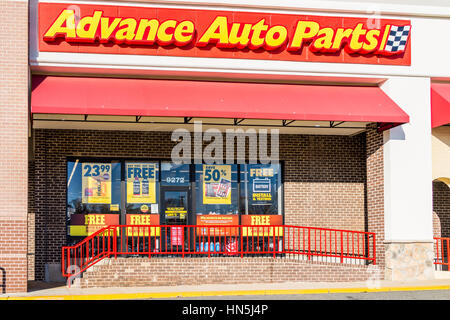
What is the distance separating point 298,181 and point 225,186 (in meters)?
2.22

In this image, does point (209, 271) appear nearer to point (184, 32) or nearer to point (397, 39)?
point (184, 32)

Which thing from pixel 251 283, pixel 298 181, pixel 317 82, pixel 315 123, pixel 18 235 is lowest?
pixel 251 283

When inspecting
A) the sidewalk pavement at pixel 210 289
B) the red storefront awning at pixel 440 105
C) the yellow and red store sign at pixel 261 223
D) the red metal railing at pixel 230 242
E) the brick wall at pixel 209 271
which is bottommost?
the sidewalk pavement at pixel 210 289

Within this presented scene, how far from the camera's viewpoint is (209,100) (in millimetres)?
17562

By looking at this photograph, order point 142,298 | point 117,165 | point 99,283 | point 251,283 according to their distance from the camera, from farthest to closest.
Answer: point 117,165, point 251,283, point 99,283, point 142,298

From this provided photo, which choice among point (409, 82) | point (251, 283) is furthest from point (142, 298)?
point (409, 82)

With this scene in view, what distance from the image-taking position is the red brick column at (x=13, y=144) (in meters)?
15.7

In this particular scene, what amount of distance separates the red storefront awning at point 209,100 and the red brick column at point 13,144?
21.5 inches

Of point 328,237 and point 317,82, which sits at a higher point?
point 317,82

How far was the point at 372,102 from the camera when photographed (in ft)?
60.7

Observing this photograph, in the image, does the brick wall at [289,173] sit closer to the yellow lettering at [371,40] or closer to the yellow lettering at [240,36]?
the yellow lettering at [371,40]

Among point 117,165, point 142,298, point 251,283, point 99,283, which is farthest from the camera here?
point 117,165

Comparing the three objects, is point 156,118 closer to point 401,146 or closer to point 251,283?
point 251,283

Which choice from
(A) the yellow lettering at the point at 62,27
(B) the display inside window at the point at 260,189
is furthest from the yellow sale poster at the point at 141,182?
(A) the yellow lettering at the point at 62,27
